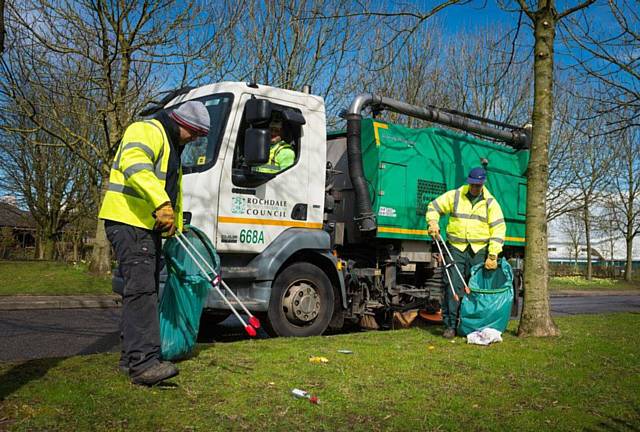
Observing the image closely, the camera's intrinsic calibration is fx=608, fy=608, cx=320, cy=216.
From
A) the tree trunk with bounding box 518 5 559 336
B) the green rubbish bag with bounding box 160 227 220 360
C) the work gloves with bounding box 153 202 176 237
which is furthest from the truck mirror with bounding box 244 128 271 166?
the tree trunk with bounding box 518 5 559 336

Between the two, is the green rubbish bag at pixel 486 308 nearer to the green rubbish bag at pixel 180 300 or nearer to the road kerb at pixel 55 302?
the green rubbish bag at pixel 180 300

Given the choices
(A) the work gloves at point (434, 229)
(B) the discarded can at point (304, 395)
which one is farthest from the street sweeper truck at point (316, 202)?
(B) the discarded can at point (304, 395)

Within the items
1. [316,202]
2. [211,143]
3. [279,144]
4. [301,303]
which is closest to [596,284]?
[316,202]

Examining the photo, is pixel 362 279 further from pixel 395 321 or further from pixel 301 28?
pixel 301 28

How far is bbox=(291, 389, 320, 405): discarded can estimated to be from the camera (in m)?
3.71

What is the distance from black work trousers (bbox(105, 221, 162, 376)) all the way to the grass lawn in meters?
0.29

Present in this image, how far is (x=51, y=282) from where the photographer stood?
13070mm

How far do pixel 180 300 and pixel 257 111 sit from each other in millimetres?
2503

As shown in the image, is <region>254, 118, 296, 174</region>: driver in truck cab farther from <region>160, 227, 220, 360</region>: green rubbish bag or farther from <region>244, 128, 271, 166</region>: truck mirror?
<region>160, 227, 220, 360</region>: green rubbish bag

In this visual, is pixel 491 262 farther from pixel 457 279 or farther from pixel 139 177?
pixel 139 177

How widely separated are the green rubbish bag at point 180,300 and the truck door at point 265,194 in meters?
1.43

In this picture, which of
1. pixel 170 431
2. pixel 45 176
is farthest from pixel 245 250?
pixel 45 176

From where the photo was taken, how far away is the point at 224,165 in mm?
6367

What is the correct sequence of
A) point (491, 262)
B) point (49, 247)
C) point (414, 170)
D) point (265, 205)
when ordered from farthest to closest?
1. point (49, 247)
2. point (414, 170)
3. point (491, 262)
4. point (265, 205)
